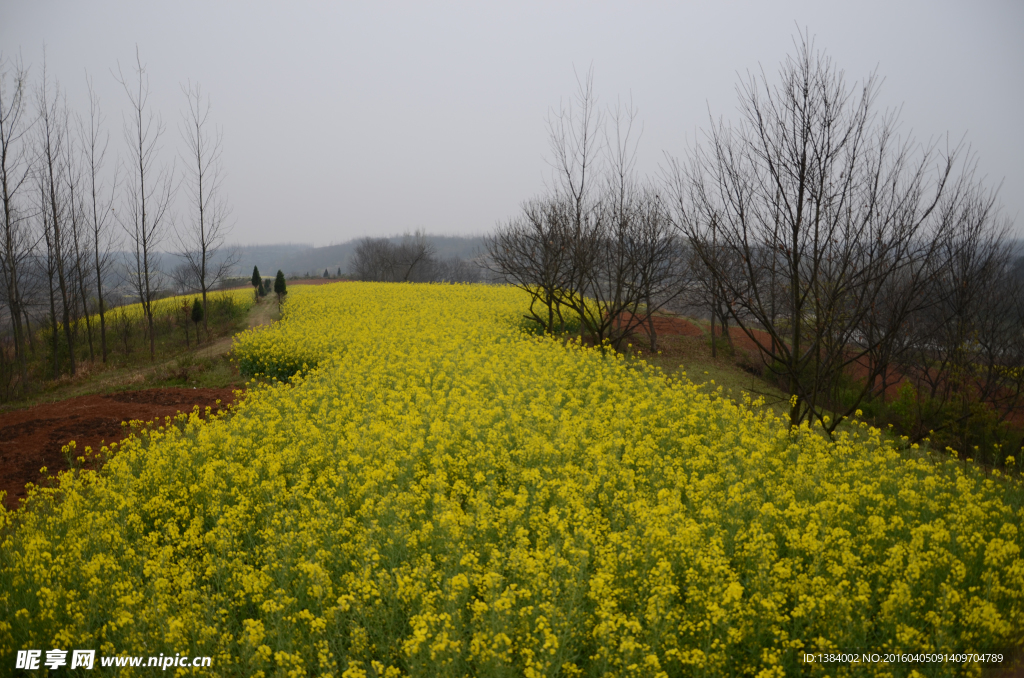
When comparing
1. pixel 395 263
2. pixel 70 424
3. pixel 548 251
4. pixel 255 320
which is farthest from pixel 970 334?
pixel 395 263

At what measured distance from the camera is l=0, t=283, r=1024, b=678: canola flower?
390 centimetres

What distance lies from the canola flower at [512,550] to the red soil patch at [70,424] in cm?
174

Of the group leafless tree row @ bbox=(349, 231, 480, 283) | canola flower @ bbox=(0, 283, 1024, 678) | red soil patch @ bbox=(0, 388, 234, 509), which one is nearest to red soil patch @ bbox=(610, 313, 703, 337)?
canola flower @ bbox=(0, 283, 1024, 678)

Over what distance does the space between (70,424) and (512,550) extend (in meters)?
9.86

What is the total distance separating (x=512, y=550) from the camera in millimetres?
4684

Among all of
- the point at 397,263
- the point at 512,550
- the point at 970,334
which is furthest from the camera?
the point at 397,263

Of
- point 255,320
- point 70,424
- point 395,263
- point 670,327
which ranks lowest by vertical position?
point 70,424

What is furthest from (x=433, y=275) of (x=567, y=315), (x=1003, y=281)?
(x=1003, y=281)

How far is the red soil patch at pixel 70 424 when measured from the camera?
8.12 m

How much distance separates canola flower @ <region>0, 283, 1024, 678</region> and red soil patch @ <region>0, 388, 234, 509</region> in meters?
1.74

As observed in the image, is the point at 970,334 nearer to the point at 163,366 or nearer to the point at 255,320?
the point at 163,366

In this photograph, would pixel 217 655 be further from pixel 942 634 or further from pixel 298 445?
pixel 942 634

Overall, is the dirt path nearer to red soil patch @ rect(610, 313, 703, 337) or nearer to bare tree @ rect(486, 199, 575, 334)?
bare tree @ rect(486, 199, 575, 334)

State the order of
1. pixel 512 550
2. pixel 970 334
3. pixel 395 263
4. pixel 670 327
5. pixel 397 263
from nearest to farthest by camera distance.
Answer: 1. pixel 512 550
2. pixel 970 334
3. pixel 670 327
4. pixel 395 263
5. pixel 397 263
